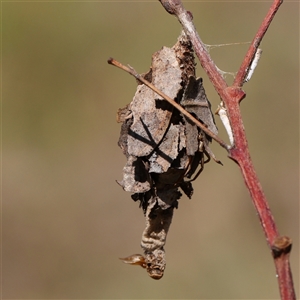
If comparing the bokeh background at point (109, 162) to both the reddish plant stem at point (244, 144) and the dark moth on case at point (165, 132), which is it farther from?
the reddish plant stem at point (244, 144)

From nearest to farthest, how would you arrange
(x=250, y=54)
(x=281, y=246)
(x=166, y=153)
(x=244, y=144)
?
(x=281, y=246), (x=244, y=144), (x=250, y=54), (x=166, y=153)

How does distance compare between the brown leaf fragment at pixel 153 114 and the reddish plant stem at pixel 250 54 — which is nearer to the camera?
the reddish plant stem at pixel 250 54

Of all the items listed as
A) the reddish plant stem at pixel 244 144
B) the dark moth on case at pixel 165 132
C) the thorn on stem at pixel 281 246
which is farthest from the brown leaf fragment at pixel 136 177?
the thorn on stem at pixel 281 246

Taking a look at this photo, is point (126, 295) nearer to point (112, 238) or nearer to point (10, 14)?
point (112, 238)

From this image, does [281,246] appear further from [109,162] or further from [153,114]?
[109,162]

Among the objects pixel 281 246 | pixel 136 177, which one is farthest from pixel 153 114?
pixel 281 246

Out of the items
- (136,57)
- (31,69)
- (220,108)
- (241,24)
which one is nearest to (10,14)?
(31,69)
